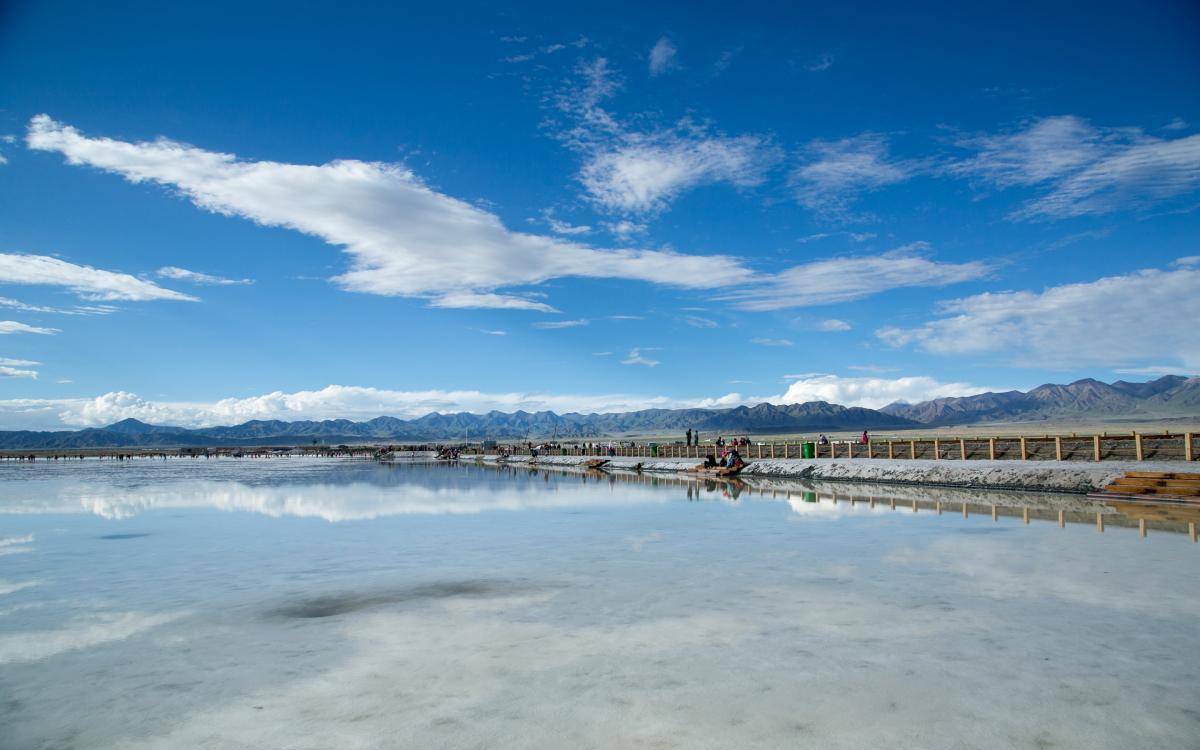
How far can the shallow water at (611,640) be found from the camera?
20.7ft

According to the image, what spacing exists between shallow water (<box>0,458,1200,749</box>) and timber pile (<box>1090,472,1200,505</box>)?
7848mm

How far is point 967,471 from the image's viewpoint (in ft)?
110

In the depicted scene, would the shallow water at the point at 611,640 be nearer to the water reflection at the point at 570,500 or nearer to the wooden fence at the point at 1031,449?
the water reflection at the point at 570,500

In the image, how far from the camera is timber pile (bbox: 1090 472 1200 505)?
23.5 metres

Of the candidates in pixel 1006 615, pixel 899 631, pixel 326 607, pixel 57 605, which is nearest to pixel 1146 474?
pixel 1006 615

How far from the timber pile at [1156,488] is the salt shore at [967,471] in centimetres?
93

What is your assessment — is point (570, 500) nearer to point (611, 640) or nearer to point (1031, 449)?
point (611, 640)

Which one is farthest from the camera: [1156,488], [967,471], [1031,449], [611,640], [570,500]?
[1031,449]

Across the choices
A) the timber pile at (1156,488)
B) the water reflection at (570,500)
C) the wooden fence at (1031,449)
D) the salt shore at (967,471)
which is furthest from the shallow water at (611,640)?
the wooden fence at (1031,449)

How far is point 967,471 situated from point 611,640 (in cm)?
3013

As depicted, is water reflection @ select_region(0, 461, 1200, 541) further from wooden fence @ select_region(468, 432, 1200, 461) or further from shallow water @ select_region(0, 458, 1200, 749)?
wooden fence @ select_region(468, 432, 1200, 461)

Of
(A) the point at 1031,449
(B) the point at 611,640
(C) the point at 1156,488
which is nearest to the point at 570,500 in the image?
(C) the point at 1156,488

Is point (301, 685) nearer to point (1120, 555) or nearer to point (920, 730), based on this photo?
point (920, 730)

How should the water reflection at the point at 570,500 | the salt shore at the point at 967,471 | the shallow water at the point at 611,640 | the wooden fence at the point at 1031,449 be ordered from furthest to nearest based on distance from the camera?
the wooden fence at the point at 1031,449 → the salt shore at the point at 967,471 → the water reflection at the point at 570,500 → the shallow water at the point at 611,640
